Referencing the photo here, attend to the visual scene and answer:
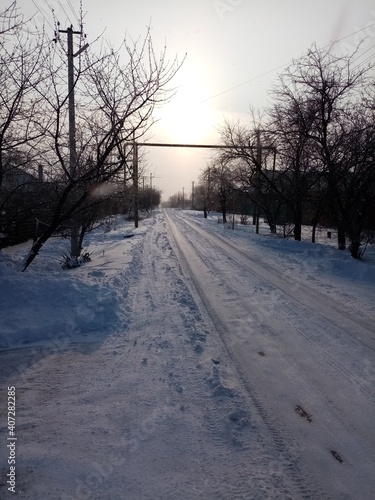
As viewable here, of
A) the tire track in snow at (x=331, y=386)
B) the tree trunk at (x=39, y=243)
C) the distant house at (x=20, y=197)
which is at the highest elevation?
the distant house at (x=20, y=197)

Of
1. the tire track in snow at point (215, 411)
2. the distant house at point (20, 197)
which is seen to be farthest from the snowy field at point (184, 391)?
the distant house at point (20, 197)

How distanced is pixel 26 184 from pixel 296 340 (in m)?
5.61

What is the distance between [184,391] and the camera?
12.4 feet

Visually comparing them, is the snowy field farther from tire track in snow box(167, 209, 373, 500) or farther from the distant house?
the distant house

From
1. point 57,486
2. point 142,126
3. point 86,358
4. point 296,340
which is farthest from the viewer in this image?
point 142,126

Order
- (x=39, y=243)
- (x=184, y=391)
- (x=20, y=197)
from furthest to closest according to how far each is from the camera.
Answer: (x=39, y=243)
(x=20, y=197)
(x=184, y=391)

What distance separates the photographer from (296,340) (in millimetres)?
5246

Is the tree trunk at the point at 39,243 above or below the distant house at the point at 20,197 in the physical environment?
below

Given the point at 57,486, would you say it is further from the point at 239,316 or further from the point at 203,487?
the point at 239,316

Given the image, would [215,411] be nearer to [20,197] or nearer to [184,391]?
[184,391]

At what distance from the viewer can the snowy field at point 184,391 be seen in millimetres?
2588

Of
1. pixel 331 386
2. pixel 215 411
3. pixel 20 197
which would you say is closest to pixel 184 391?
pixel 215 411

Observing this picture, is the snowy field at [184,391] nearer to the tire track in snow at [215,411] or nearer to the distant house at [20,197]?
the tire track in snow at [215,411]

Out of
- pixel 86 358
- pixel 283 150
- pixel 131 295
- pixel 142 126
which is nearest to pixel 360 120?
pixel 283 150
